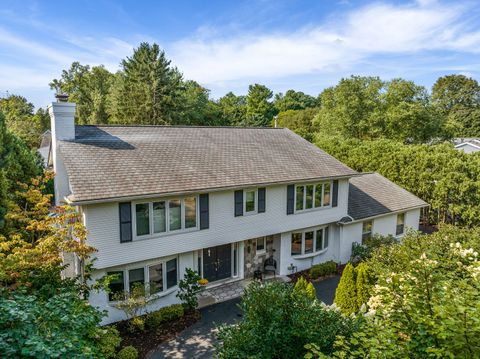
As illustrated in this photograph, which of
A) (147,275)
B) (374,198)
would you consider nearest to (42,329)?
(147,275)

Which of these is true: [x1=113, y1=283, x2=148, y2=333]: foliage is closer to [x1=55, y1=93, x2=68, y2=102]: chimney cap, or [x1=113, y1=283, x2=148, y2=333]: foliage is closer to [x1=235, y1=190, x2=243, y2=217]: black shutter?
[x1=235, y1=190, x2=243, y2=217]: black shutter

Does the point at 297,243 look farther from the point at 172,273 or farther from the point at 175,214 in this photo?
the point at 175,214

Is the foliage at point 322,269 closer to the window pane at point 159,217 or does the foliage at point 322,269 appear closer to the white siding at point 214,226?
the white siding at point 214,226

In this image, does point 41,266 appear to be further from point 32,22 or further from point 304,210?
point 304,210

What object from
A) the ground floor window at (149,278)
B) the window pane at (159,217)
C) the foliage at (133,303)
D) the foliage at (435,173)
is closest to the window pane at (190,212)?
the window pane at (159,217)

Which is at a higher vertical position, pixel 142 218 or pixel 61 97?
pixel 61 97

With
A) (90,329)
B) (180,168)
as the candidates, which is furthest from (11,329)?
(180,168)
